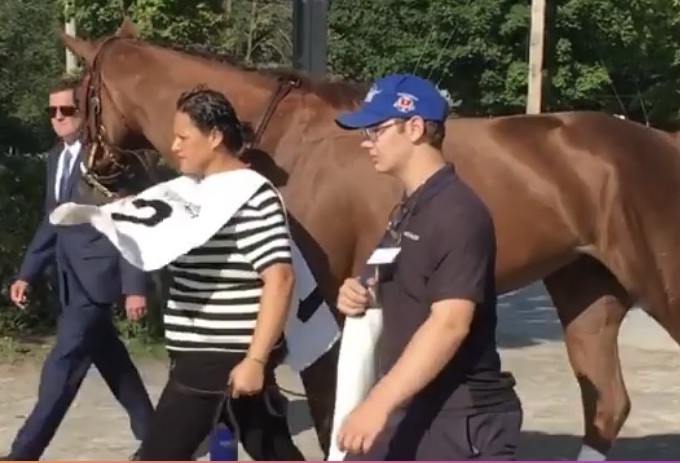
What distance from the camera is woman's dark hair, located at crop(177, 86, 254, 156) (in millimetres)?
4586

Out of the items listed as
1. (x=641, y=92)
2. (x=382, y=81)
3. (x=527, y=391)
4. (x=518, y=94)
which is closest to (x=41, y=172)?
→ (x=527, y=391)

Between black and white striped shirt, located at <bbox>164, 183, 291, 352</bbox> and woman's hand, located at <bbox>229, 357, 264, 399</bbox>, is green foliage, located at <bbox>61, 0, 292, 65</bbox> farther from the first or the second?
woman's hand, located at <bbox>229, 357, 264, 399</bbox>

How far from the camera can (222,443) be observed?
15.1 feet

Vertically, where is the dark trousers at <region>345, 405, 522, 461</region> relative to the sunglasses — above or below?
above

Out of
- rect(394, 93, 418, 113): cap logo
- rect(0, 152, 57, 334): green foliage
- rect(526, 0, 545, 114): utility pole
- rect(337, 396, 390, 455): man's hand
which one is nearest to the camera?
rect(337, 396, 390, 455): man's hand

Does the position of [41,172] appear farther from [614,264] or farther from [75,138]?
[614,264]

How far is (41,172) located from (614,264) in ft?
18.3

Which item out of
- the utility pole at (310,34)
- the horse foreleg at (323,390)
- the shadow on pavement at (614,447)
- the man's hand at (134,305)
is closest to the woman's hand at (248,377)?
the horse foreleg at (323,390)

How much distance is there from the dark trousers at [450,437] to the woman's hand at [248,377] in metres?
0.68

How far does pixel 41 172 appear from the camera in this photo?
36.0ft

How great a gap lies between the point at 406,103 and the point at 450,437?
0.84m

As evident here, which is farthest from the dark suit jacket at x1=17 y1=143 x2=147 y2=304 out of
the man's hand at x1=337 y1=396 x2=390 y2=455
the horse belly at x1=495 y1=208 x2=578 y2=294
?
the man's hand at x1=337 y1=396 x2=390 y2=455

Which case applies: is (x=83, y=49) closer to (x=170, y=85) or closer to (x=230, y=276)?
(x=170, y=85)

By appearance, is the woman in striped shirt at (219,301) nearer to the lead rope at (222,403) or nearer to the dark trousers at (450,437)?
the lead rope at (222,403)
